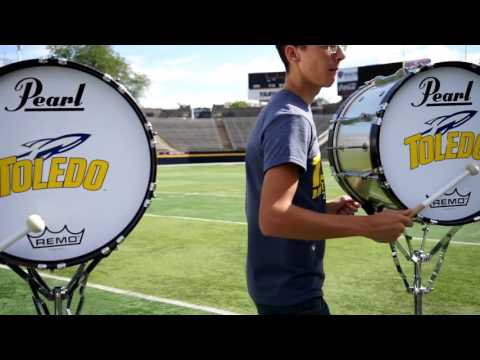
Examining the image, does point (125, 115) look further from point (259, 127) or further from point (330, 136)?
point (330, 136)

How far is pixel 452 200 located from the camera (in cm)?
287

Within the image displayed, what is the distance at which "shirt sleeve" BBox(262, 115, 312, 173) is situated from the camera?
184cm

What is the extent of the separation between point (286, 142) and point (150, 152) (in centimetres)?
78

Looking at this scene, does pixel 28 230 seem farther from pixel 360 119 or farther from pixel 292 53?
pixel 360 119

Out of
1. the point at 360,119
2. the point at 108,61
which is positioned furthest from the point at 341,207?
the point at 108,61

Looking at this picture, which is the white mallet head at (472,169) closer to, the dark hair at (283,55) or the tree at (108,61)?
the dark hair at (283,55)

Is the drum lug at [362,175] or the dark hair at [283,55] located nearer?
the dark hair at [283,55]

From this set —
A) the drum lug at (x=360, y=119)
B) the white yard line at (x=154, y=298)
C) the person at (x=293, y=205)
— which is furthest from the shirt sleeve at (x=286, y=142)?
the white yard line at (x=154, y=298)

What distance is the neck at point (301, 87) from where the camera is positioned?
2104mm

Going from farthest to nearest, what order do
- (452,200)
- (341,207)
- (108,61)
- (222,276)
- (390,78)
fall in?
(108,61) < (222,276) < (390,78) < (452,200) < (341,207)

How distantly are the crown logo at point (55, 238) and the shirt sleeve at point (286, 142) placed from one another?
3.12ft

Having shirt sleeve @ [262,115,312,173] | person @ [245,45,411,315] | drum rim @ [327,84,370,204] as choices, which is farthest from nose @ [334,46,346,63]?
drum rim @ [327,84,370,204]

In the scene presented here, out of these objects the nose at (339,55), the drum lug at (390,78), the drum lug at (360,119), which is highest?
the drum lug at (390,78)

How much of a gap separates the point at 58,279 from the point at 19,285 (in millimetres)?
391
